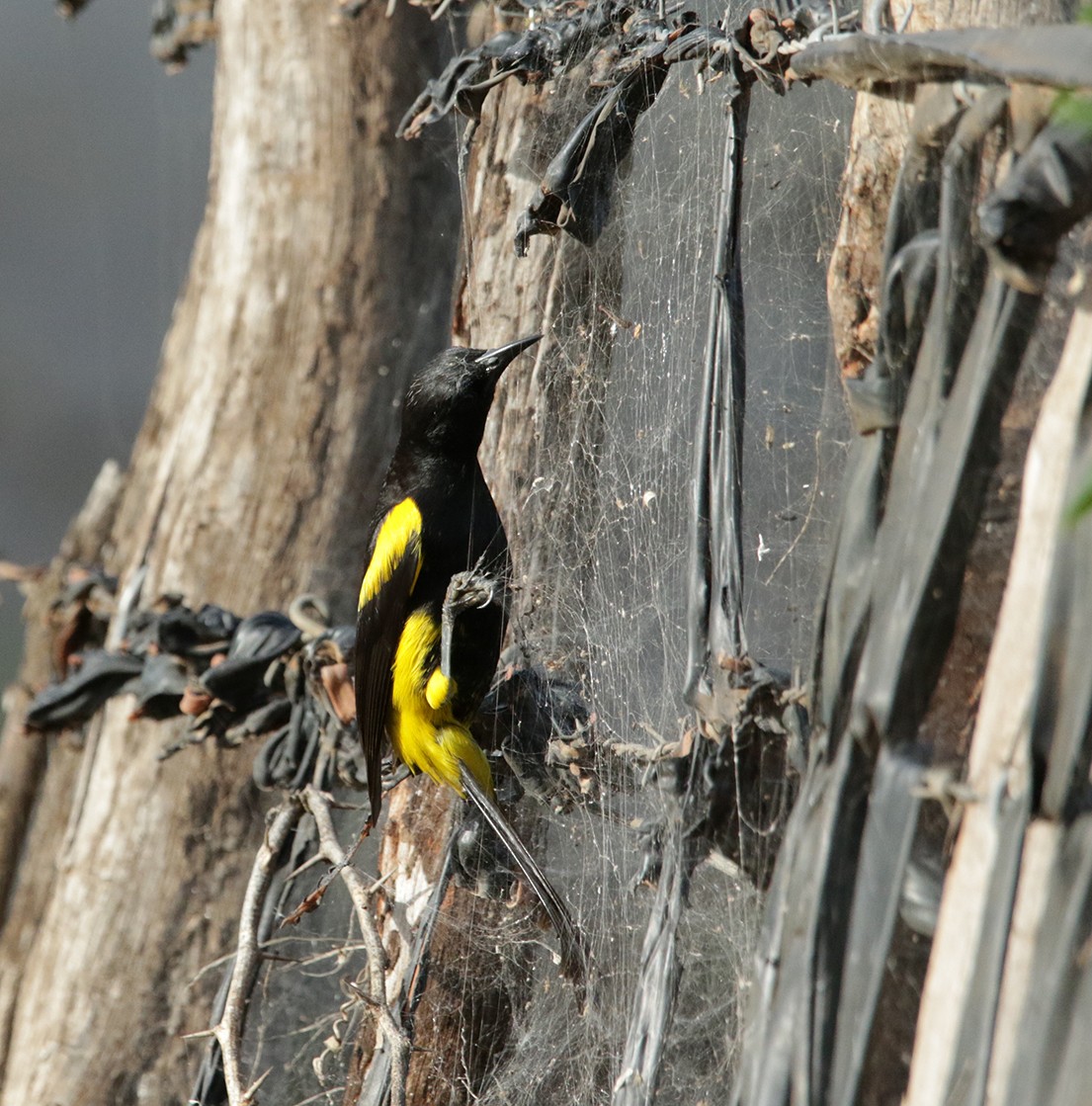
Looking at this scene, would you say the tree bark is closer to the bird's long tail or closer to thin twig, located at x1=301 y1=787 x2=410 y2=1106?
thin twig, located at x1=301 y1=787 x2=410 y2=1106

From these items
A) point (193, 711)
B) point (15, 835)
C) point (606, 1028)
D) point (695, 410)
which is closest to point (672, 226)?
point (695, 410)

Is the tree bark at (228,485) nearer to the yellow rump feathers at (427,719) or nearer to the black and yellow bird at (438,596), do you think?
the black and yellow bird at (438,596)

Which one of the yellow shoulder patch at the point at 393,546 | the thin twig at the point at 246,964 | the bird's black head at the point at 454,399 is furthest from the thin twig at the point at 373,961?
the bird's black head at the point at 454,399

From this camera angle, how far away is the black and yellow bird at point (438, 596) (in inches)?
110

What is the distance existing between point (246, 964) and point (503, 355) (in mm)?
1408

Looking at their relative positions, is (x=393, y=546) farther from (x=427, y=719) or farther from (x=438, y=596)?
(x=427, y=719)

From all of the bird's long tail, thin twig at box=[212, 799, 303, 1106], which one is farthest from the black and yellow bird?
thin twig at box=[212, 799, 303, 1106]

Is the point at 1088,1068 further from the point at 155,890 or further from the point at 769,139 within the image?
the point at 155,890

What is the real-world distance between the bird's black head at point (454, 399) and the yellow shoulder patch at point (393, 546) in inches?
7.5

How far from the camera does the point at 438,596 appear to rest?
305cm

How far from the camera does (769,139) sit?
7.18ft

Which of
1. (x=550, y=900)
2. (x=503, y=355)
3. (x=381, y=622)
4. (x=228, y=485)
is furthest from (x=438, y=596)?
(x=228, y=485)

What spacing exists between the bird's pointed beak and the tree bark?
1.64 m

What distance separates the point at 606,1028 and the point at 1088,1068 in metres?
1.20
